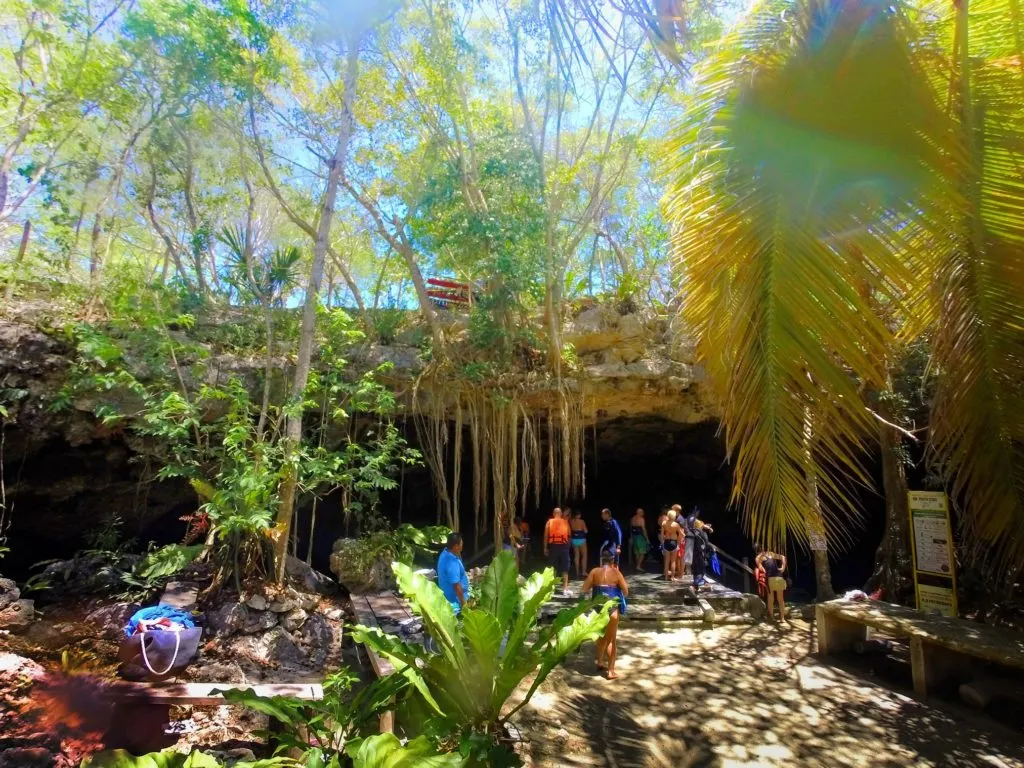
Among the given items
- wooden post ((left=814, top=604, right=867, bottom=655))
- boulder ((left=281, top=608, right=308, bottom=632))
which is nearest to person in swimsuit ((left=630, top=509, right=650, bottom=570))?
wooden post ((left=814, top=604, right=867, bottom=655))

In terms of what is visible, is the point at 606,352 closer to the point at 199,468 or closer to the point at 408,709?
the point at 199,468

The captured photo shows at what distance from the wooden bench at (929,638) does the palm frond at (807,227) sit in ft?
10.9

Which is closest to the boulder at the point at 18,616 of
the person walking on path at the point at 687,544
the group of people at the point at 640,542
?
the group of people at the point at 640,542

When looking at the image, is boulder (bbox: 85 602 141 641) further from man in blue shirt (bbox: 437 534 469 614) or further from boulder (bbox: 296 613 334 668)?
man in blue shirt (bbox: 437 534 469 614)

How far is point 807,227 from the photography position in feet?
7.09

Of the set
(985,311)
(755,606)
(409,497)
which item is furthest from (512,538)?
(985,311)

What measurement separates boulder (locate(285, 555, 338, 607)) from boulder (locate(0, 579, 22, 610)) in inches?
103

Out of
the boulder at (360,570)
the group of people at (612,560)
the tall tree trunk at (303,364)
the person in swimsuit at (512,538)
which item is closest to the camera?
the group of people at (612,560)

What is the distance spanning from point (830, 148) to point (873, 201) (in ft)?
0.84

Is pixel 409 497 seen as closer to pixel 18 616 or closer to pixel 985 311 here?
pixel 18 616

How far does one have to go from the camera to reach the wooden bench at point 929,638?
14.3ft

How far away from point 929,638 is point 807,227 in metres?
4.20

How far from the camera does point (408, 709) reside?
3.14 meters

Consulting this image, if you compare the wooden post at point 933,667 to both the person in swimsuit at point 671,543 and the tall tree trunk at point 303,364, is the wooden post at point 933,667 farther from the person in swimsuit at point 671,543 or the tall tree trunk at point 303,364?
the tall tree trunk at point 303,364
